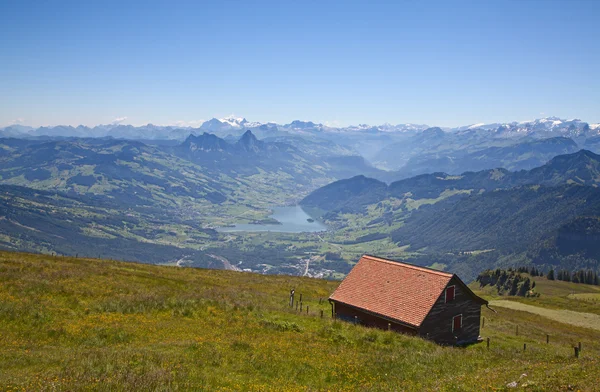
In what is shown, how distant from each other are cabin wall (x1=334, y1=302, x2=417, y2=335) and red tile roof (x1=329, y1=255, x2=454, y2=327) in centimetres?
61

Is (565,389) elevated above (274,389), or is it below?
above

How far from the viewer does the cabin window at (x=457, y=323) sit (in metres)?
39.2

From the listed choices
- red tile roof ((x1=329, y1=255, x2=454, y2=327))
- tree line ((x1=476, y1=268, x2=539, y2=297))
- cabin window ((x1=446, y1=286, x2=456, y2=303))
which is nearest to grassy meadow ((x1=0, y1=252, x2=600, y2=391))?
red tile roof ((x1=329, y1=255, x2=454, y2=327))

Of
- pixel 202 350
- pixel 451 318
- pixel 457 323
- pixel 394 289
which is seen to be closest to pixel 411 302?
pixel 394 289

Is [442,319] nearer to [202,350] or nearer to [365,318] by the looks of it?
[365,318]

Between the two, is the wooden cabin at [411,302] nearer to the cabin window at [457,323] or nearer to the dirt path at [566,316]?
the cabin window at [457,323]

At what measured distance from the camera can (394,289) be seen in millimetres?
39500

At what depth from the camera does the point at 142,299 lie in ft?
110

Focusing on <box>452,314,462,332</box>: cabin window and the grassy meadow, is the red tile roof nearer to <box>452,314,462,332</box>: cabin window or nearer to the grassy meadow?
<box>452,314,462,332</box>: cabin window

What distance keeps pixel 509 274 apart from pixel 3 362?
181427 mm

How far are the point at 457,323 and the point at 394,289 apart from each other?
694 cm

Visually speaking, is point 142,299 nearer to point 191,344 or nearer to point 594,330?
point 191,344

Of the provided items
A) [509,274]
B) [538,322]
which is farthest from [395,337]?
[509,274]

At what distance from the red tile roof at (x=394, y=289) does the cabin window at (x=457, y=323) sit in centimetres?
417
